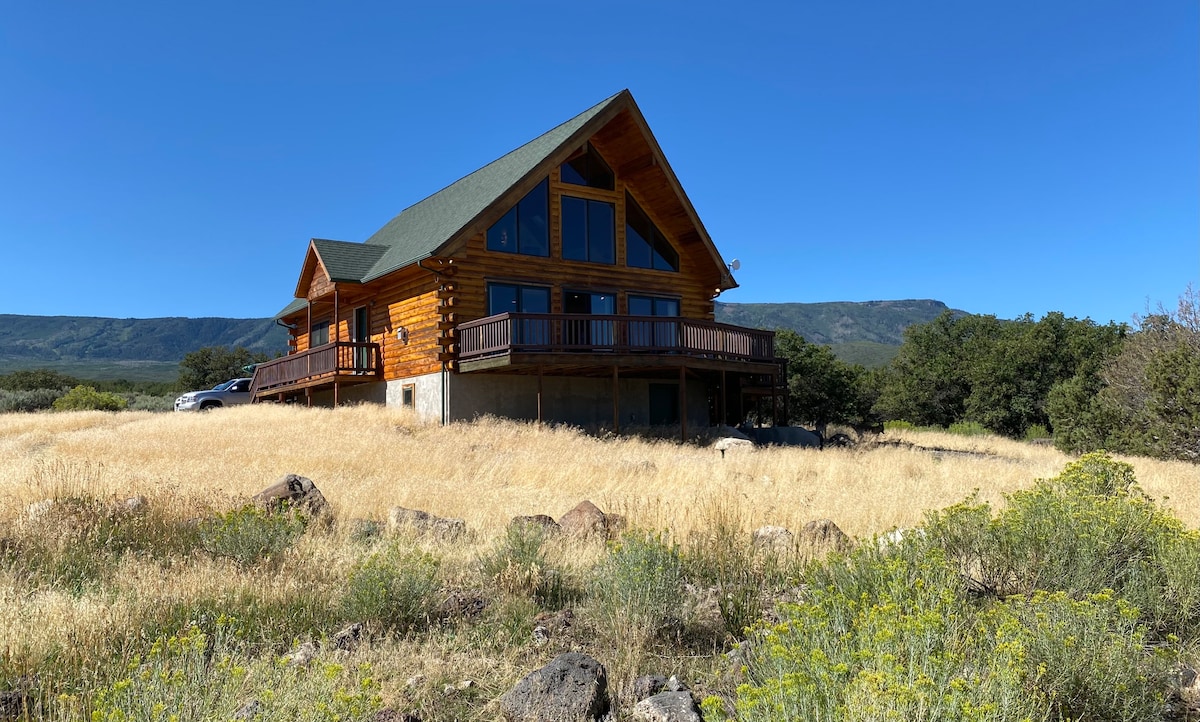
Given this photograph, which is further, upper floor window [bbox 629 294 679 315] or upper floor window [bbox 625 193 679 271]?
upper floor window [bbox 625 193 679 271]

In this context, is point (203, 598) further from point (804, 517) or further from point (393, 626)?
point (804, 517)

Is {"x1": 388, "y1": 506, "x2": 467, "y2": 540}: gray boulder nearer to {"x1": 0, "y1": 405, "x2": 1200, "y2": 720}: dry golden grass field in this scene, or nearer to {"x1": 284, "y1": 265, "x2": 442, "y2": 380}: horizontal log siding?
{"x1": 0, "y1": 405, "x2": 1200, "y2": 720}: dry golden grass field

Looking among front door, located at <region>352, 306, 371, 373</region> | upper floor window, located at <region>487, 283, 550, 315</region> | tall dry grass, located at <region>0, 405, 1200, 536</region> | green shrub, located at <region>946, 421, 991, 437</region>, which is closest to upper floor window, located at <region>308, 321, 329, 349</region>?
front door, located at <region>352, 306, 371, 373</region>

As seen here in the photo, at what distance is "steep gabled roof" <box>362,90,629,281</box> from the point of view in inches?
896

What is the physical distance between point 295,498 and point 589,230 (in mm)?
17152

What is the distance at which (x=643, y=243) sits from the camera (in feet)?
86.3

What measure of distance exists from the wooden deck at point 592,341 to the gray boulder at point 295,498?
36.4 ft

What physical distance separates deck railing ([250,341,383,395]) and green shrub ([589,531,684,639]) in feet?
67.3

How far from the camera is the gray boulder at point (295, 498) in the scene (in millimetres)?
8922

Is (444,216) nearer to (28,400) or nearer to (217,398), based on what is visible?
(217,398)

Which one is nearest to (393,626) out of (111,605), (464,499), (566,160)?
(111,605)

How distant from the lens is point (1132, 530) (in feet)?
21.0

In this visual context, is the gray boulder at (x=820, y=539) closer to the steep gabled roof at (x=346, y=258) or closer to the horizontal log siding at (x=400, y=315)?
the horizontal log siding at (x=400, y=315)

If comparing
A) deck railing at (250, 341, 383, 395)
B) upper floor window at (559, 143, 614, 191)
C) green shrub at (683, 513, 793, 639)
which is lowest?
green shrub at (683, 513, 793, 639)
